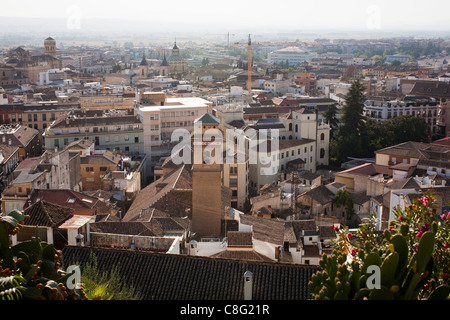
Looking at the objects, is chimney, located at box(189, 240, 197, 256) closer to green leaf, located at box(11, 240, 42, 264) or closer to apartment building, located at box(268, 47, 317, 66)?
green leaf, located at box(11, 240, 42, 264)

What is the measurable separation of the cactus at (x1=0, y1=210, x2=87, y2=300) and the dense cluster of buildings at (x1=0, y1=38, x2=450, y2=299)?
3041 millimetres

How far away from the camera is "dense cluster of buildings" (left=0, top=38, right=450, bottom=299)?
32.2 feet

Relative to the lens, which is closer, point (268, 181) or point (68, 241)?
point (68, 241)

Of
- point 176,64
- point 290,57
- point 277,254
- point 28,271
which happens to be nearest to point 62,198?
point 277,254

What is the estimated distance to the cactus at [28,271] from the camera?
11.2ft

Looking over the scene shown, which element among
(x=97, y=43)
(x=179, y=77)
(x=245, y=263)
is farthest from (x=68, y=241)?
(x=97, y=43)

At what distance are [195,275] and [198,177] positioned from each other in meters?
6.23
